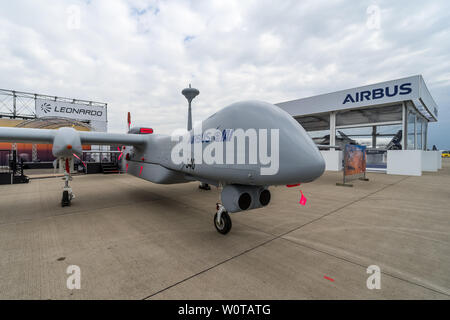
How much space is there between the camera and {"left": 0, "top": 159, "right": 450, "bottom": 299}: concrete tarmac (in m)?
2.23

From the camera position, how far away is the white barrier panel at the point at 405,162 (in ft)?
45.4

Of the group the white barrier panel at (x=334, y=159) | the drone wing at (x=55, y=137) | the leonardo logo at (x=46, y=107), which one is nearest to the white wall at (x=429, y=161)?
the white barrier panel at (x=334, y=159)

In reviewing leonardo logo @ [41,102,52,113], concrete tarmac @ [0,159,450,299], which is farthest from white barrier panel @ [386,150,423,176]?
leonardo logo @ [41,102,52,113]

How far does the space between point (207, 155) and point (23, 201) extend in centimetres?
707

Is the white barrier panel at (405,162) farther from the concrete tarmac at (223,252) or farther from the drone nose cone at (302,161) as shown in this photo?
the drone nose cone at (302,161)

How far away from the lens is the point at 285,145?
8.45 ft

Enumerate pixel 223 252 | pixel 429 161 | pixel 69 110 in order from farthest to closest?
pixel 69 110 → pixel 429 161 → pixel 223 252

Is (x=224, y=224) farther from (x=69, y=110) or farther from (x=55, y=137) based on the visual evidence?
(x=69, y=110)

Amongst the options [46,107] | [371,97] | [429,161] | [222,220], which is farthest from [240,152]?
[46,107]

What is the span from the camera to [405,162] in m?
14.3

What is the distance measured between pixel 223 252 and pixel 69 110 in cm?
2903
